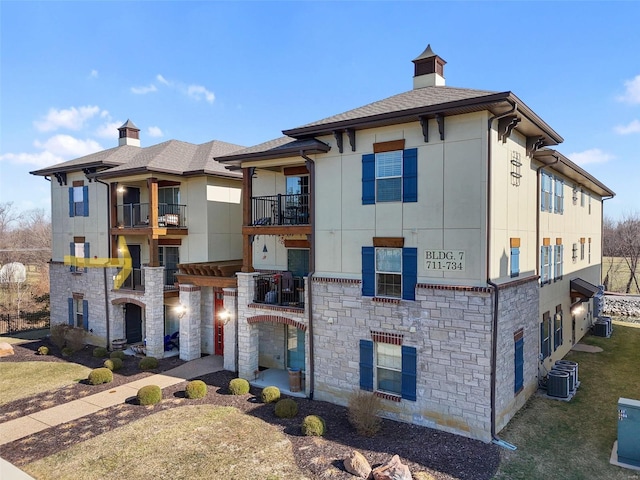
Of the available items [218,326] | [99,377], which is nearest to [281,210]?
[218,326]

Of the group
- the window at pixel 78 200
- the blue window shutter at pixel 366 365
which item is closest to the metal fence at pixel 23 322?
the window at pixel 78 200

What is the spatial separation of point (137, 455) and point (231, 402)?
3.95 m

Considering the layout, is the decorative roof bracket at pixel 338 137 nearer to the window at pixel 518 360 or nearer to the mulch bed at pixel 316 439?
the window at pixel 518 360

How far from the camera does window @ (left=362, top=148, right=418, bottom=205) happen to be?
12.4 meters

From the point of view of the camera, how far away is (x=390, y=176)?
12.9m

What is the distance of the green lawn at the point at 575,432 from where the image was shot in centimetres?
998

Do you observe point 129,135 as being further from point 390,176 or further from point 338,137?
point 390,176

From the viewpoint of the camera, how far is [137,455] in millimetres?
10695

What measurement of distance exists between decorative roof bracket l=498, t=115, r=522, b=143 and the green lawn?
8864mm

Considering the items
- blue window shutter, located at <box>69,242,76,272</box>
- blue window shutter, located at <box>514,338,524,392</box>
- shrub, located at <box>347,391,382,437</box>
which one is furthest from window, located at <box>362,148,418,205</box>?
blue window shutter, located at <box>69,242,76,272</box>

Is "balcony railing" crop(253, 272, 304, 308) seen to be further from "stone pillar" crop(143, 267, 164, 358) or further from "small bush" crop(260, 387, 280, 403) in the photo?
"stone pillar" crop(143, 267, 164, 358)

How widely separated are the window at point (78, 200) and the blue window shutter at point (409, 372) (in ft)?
66.5

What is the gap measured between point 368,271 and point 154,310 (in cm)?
1211

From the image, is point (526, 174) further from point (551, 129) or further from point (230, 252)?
point (230, 252)
